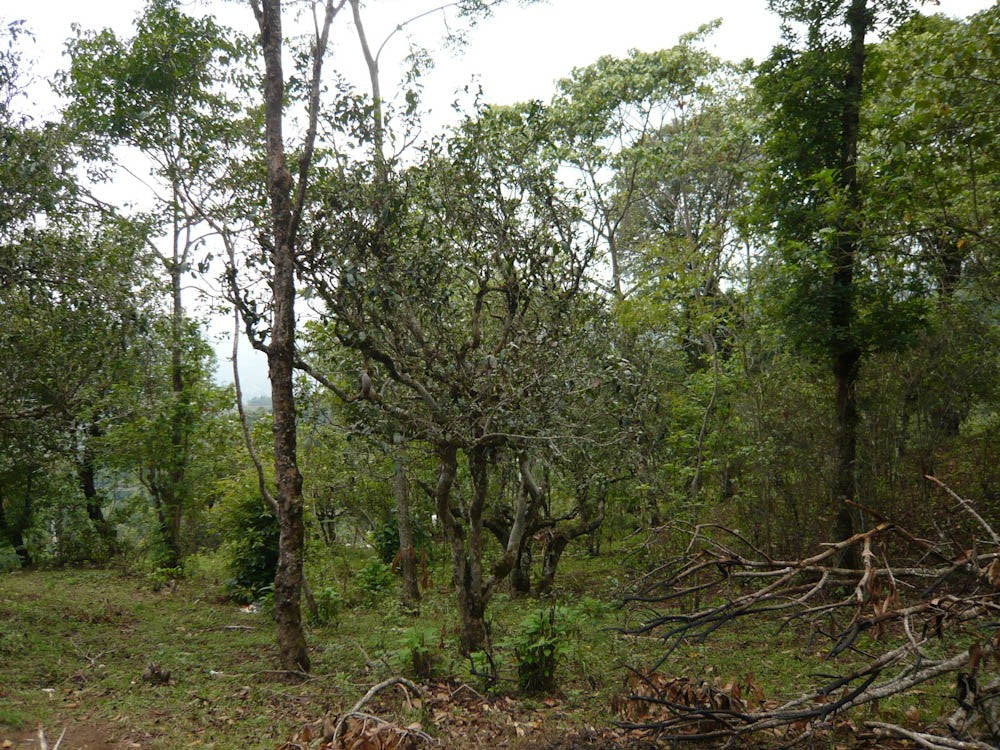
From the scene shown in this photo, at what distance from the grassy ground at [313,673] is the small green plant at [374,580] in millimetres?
354

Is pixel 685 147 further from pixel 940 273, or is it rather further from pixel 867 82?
pixel 940 273

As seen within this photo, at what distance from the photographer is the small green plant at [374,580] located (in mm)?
12680

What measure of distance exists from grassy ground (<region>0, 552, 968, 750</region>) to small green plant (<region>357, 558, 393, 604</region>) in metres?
0.35

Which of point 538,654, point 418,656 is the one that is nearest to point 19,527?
point 418,656

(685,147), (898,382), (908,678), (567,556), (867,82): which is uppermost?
(685,147)

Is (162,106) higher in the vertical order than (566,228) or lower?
higher

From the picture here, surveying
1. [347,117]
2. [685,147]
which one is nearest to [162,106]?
[347,117]

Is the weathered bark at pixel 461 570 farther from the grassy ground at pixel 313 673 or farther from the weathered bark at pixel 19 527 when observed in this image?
the weathered bark at pixel 19 527

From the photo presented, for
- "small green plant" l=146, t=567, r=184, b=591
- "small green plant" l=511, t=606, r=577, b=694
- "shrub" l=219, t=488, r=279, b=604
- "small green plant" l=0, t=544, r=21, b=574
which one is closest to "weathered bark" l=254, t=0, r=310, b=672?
"small green plant" l=511, t=606, r=577, b=694

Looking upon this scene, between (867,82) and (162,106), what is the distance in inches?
379

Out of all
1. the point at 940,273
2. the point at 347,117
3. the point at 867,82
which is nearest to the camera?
the point at 347,117

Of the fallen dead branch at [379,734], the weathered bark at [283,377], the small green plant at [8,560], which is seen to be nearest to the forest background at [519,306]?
the weathered bark at [283,377]

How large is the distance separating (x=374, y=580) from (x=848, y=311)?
31.0 ft

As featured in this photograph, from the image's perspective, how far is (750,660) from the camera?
310 inches
